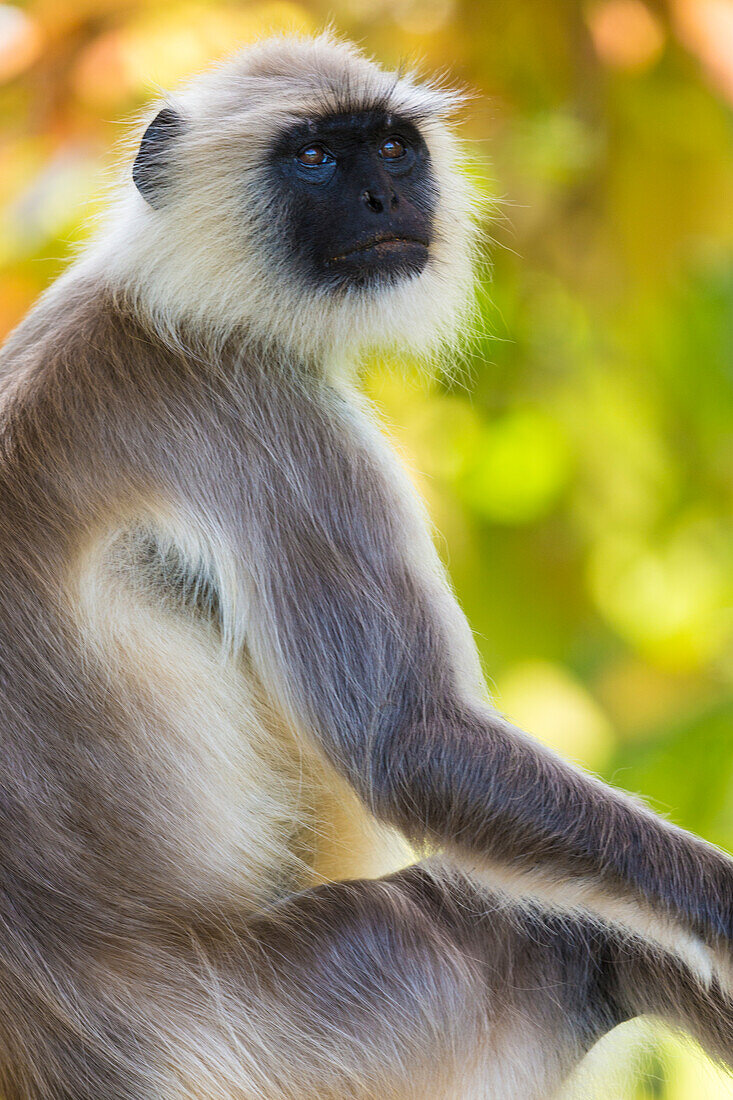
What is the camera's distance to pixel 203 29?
3172mm

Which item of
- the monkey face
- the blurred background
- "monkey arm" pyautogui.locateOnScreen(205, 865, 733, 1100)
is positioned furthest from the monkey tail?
the monkey face

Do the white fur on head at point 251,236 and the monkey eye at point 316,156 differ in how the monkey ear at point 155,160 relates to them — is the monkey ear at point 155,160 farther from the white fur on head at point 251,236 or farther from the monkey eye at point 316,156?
the monkey eye at point 316,156

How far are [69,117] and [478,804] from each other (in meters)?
1.90

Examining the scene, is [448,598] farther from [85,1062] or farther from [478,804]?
[85,1062]

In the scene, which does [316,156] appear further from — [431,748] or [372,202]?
[431,748]

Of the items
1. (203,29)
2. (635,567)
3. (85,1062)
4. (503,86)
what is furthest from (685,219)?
(85,1062)

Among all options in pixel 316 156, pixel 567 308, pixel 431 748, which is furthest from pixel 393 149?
pixel 431 748

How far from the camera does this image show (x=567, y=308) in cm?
336

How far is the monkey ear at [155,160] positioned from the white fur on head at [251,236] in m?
0.02

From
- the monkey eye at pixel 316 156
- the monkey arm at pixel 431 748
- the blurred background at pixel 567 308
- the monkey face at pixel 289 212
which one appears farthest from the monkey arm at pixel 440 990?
the monkey eye at pixel 316 156

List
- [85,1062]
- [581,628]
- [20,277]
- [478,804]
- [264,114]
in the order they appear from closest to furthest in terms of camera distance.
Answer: [85,1062] → [478,804] → [264,114] → [20,277] → [581,628]

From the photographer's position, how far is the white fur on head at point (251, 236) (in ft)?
7.84

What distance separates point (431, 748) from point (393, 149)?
1.15m

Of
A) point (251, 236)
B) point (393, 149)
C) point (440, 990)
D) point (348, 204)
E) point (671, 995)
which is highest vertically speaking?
point (393, 149)
